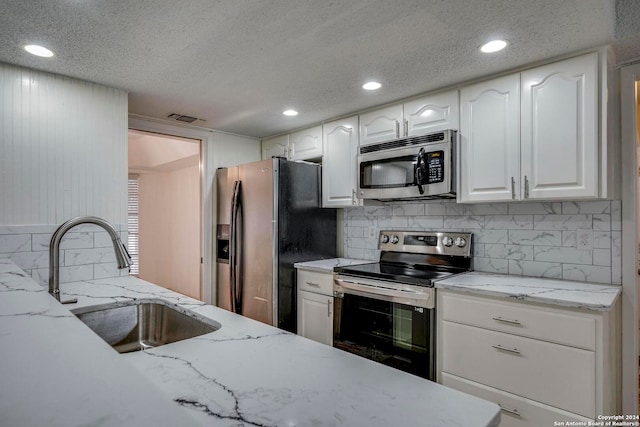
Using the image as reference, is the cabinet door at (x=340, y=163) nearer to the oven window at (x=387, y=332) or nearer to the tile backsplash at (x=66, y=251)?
the oven window at (x=387, y=332)

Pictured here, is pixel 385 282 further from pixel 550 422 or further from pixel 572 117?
pixel 572 117

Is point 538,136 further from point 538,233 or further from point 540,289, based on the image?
point 540,289

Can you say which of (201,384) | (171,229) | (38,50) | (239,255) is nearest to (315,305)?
(239,255)

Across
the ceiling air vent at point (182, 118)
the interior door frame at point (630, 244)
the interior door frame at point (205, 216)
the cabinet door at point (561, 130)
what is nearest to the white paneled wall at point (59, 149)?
the ceiling air vent at point (182, 118)

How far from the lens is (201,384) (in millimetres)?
757

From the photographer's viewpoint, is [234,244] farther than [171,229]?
No

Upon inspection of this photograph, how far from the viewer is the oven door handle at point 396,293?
2207 millimetres

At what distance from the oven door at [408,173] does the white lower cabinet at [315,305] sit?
2.53 ft

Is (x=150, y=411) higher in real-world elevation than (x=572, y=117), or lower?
lower

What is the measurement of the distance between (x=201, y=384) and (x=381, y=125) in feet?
8.27

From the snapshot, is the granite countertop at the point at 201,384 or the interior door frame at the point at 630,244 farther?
the interior door frame at the point at 630,244

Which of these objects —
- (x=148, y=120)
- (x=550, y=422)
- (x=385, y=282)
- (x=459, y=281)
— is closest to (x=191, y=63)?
(x=148, y=120)

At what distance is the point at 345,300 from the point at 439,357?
75 centimetres

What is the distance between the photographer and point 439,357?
7.16 feet
